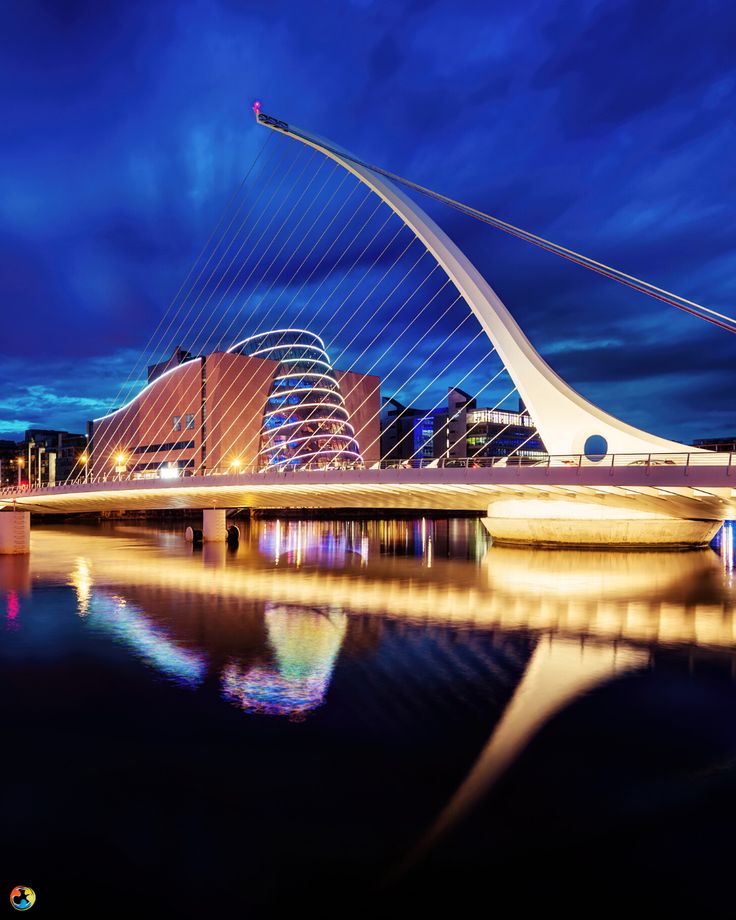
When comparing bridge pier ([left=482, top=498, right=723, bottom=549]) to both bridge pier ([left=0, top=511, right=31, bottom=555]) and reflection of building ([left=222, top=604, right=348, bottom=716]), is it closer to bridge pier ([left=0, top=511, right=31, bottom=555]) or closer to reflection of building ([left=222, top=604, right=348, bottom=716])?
reflection of building ([left=222, top=604, right=348, bottom=716])

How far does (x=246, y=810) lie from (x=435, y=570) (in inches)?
777

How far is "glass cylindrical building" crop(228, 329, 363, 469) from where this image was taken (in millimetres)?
69312

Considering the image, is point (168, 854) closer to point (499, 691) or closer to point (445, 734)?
point (445, 734)

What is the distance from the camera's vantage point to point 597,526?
3027 centimetres

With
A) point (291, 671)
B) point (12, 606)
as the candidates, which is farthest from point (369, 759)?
point (12, 606)

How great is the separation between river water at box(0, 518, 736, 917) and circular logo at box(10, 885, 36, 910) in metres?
0.10

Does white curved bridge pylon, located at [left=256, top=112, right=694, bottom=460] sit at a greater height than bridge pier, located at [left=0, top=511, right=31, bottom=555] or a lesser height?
greater

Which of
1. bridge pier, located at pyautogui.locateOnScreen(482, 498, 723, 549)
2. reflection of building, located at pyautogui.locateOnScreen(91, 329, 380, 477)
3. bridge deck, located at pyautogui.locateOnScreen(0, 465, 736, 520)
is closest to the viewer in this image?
bridge deck, located at pyautogui.locateOnScreen(0, 465, 736, 520)

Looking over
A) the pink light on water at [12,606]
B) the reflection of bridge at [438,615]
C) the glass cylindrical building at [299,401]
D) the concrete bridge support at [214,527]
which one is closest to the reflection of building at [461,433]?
the glass cylindrical building at [299,401]

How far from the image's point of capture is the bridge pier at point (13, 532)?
3170 cm

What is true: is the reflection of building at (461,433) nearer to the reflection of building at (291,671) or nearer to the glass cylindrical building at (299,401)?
the glass cylindrical building at (299,401)

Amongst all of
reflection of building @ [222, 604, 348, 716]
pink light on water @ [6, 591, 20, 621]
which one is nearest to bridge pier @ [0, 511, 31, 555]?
pink light on water @ [6, 591, 20, 621]

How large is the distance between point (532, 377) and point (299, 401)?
48.5m

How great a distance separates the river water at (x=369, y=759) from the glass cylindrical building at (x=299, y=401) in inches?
2055
